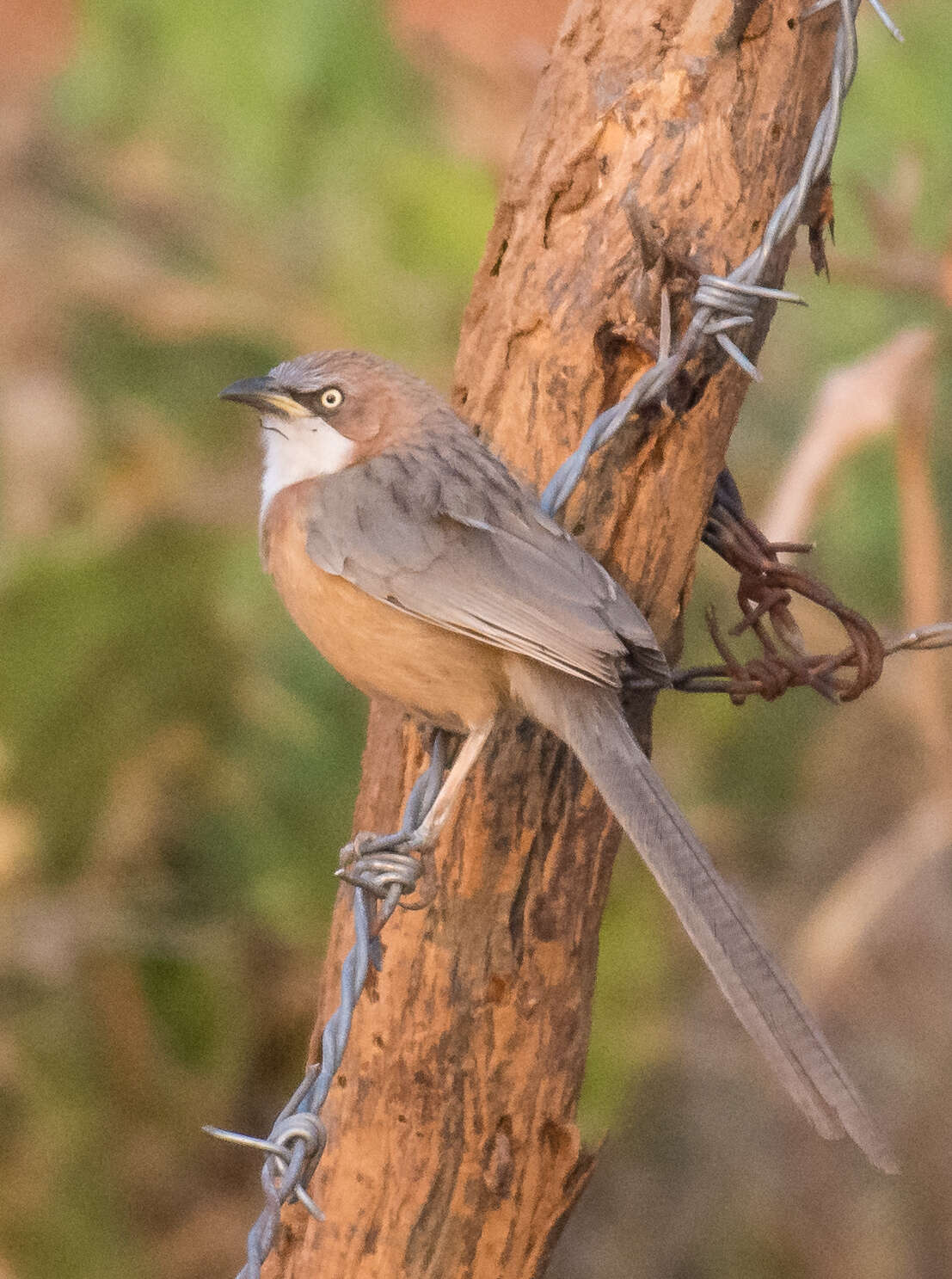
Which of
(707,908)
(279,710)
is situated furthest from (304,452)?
(279,710)

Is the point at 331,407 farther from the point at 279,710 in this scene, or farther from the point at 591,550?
the point at 279,710

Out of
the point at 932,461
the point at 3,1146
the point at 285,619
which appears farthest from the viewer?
the point at 932,461

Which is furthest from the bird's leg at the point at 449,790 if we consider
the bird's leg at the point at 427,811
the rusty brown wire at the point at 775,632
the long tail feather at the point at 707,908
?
the rusty brown wire at the point at 775,632

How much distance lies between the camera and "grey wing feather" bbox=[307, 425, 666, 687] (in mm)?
2555

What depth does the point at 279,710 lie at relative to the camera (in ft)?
18.6

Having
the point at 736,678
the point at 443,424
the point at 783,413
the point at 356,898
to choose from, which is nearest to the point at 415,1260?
the point at 356,898

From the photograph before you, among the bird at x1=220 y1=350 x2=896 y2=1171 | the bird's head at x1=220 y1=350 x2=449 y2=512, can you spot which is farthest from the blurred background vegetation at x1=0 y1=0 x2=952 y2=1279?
the bird at x1=220 y1=350 x2=896 y2=1171

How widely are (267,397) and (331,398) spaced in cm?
15

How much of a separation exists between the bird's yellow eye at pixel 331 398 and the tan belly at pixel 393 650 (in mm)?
343

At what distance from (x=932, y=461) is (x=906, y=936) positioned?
241 centimetres

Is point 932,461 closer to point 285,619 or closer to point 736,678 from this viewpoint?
point 285,619

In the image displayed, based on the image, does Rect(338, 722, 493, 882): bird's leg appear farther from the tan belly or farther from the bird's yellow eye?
the bird's yellow eye

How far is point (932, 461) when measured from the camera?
21.5 ft

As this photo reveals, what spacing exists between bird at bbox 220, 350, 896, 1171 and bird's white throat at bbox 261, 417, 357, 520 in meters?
0.05
